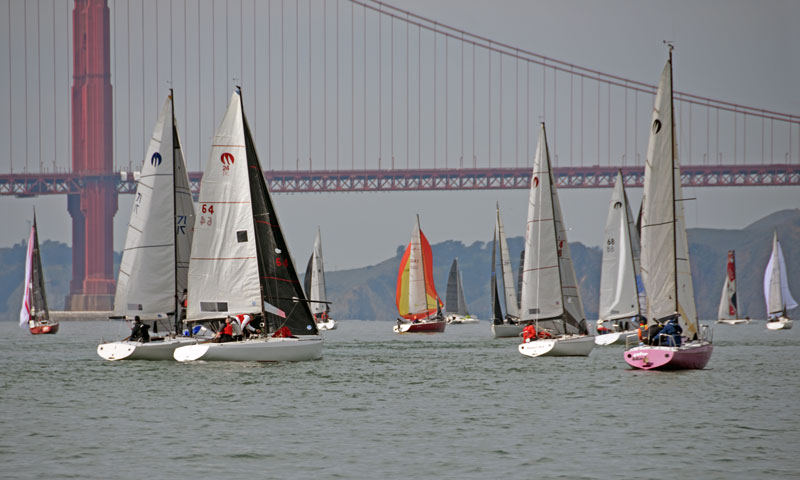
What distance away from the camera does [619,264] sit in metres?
34.2

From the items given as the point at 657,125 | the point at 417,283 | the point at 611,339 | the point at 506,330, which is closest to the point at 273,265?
the point at 657,125

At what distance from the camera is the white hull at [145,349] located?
78.6ft

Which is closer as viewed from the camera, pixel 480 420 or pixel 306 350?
pixel 480 420

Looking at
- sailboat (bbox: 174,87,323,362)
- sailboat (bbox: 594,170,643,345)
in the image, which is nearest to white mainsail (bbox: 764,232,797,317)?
sailboat (bbox: 594,170,643,345)

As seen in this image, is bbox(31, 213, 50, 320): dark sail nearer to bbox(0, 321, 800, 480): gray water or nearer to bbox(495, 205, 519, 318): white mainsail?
bbox(495, 205, 519, 318): white mainsail

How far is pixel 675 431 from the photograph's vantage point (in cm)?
1482

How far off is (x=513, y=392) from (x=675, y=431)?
202 inches

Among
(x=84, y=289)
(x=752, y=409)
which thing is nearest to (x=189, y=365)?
(x=752, y=409)

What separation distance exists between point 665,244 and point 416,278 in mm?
28403

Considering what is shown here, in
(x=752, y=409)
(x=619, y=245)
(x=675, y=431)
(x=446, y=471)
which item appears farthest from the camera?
(x=619, y=245)

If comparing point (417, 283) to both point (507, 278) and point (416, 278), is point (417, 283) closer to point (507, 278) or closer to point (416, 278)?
point (416, 278)

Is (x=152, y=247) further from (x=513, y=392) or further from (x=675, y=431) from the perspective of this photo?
(x=675, y=431)

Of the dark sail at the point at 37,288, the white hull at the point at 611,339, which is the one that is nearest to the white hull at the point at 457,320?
the dark sail at the point at 37,288

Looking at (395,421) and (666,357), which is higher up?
(666,357)
